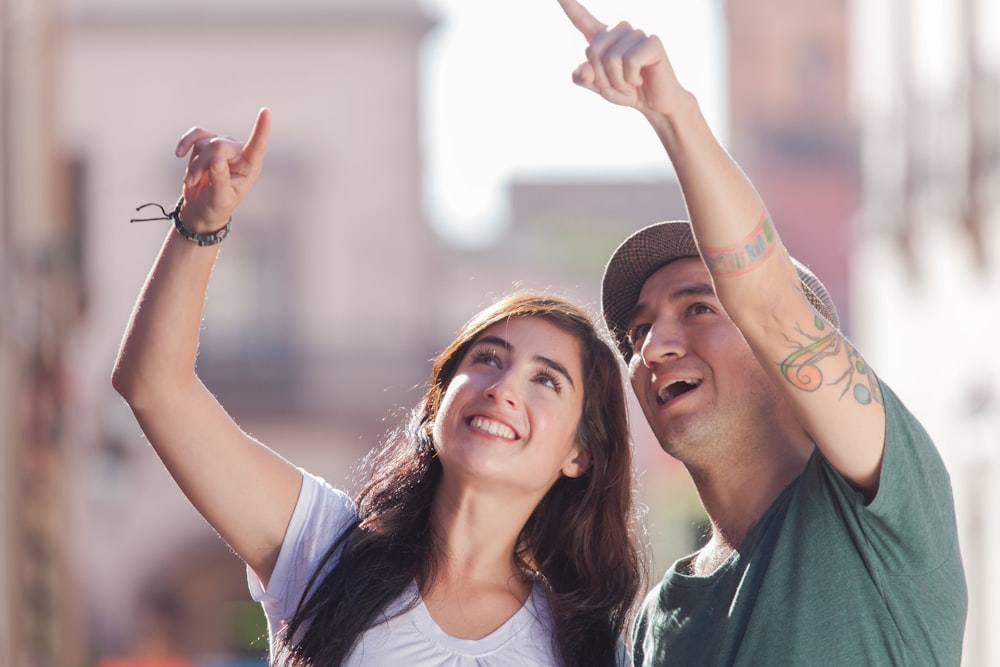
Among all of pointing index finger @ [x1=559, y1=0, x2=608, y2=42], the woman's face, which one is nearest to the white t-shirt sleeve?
the woman's face

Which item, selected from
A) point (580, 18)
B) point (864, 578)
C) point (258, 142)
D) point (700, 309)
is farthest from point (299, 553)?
point (580, 18)

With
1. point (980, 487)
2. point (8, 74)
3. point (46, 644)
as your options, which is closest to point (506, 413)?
point (8, 74)

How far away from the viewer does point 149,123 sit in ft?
81.9

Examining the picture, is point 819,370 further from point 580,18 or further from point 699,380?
point 580,18

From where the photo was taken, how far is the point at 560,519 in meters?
4.01

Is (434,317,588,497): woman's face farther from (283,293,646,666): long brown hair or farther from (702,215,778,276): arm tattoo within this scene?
(702,215,778,276): arm tattoo

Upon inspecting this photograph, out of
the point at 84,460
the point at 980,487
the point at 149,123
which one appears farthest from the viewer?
the point at 149,123

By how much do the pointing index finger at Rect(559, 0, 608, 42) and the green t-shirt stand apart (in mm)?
829

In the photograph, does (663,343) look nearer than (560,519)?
Yes

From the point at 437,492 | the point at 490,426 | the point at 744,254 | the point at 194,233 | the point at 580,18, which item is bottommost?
the point at 437,492

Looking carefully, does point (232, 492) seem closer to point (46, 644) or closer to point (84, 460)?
point (46, 644)

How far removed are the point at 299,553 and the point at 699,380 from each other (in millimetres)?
894

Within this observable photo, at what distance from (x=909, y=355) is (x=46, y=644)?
7.72 meters

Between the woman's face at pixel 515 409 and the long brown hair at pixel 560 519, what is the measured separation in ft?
0.18
